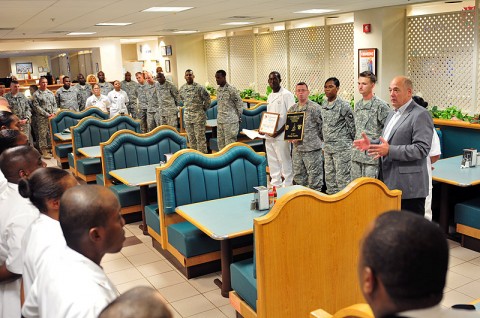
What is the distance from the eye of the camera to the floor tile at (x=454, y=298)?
3.61 meters

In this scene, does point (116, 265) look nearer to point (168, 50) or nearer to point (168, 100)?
point (168, 100)

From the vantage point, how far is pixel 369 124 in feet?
15.2

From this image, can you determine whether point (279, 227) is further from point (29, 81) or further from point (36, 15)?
point (29, 81)

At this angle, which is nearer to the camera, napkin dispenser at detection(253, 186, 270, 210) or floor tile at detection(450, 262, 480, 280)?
napkin dispenser at detection(253, 186, 270, 210)

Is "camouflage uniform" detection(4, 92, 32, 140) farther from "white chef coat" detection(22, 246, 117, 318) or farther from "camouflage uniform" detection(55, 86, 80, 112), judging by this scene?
"white chef coat" detection(22, 246, 117, 318)

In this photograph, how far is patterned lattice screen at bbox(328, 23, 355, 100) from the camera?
8.82m

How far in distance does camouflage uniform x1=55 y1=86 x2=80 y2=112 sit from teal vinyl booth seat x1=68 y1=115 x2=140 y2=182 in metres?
3.49

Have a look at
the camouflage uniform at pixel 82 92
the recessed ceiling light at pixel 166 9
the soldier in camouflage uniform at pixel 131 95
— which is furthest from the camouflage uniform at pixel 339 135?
the camouflage uniform at pixel 82 92

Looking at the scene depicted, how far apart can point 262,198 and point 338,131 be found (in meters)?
1.99

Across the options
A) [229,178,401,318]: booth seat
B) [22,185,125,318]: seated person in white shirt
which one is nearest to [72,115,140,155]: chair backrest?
[229,178,401,318]: booth seat

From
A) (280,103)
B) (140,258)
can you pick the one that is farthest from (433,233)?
(280,103)

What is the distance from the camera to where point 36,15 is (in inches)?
264

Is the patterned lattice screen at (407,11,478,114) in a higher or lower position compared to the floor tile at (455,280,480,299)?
higher

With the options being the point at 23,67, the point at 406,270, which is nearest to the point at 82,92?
the point at 406,270
